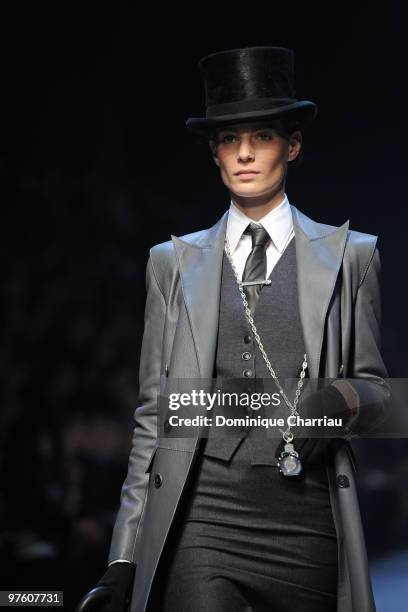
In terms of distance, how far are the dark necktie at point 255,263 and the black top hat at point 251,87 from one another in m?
0.23

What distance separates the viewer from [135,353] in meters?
4.32

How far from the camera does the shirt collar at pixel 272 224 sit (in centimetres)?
238

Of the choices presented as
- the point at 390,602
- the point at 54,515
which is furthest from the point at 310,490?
the point at 54,515

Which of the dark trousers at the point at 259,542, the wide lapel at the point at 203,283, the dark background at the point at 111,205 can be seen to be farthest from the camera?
the dark background at the point at 111,205

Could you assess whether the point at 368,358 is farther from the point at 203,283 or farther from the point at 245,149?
the point at 245,149

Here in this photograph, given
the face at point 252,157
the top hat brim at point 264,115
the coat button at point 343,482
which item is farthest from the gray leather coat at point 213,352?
the top hat brim at point 264,115

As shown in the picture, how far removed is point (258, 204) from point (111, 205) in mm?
1886

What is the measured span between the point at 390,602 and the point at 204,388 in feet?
6.10

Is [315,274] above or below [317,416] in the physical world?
above

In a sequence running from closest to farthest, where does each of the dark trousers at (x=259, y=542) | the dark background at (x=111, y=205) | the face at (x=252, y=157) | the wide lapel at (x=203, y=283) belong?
the dark trousers at (x=259, y=542)
the wide lapel at (x=203, y=283)
the face at (x=252, y=157)
the dark background at (x=111, y=205)

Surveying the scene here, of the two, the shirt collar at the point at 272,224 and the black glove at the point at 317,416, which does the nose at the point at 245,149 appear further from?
the black glove at the point at 317,416

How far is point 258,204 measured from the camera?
242 cm

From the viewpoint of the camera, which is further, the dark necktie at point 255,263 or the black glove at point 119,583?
the dark necktie at point 255,263

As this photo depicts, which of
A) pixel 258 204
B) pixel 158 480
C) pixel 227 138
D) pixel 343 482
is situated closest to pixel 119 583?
pixel 158 480
